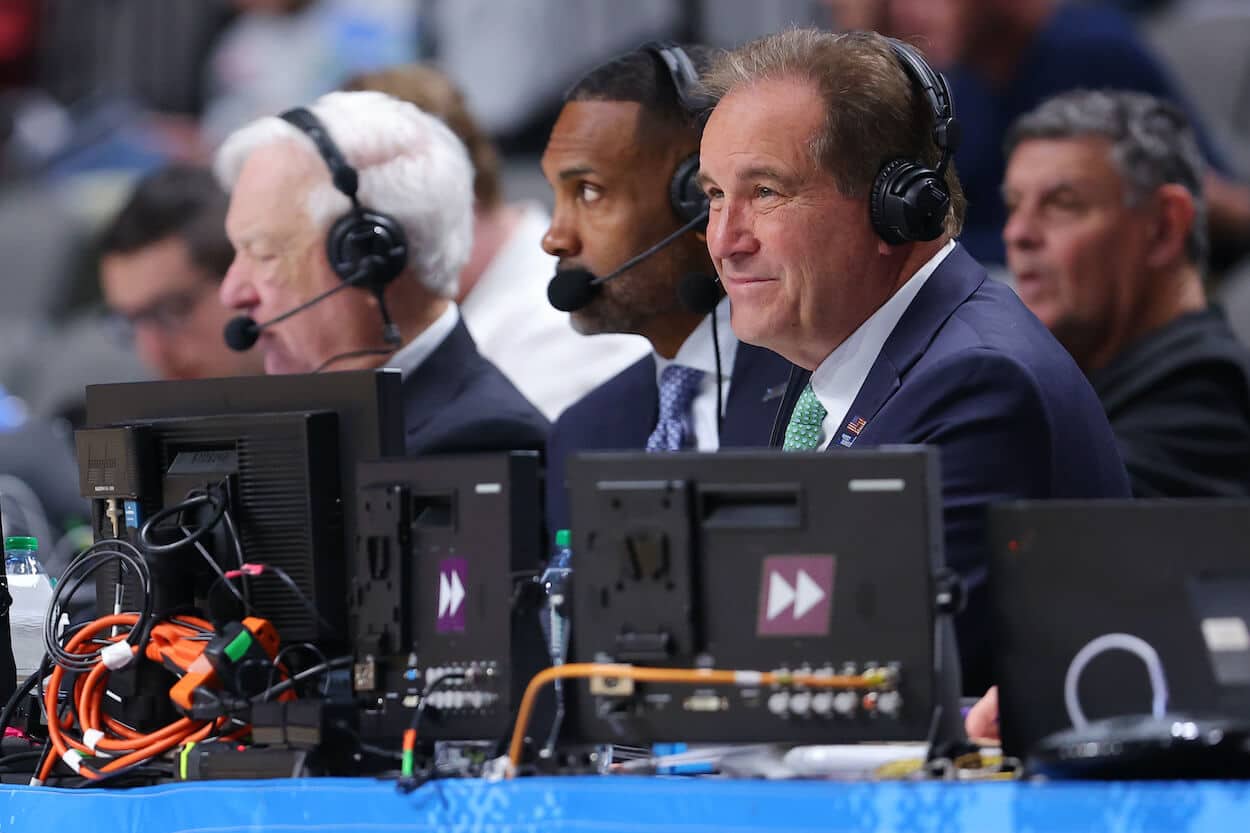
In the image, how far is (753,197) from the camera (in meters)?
2.06

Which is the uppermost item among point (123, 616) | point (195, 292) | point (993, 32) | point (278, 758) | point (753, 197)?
point (993, 32)

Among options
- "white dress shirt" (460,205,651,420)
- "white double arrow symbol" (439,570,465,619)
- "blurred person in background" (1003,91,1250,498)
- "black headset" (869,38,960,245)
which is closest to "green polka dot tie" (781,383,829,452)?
"black headset" (869,38,960,245)

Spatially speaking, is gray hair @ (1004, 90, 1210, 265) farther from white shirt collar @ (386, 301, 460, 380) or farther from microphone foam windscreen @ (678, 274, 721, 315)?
white shirt collar @ (386, 301, 460, 380)

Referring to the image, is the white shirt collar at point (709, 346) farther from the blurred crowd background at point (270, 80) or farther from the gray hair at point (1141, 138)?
the blurred crowd background at point (270, 80)

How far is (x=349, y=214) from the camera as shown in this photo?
279 centimetres

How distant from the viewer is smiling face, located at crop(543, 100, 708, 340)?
8.30 feet

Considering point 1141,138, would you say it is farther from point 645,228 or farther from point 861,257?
point 861,257

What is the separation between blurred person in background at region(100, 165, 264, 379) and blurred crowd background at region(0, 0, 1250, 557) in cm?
31

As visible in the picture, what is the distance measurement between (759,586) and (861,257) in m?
0.64

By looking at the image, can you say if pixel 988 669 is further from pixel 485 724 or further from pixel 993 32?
pixel 993 32

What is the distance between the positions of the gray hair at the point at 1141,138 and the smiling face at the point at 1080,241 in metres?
0.02

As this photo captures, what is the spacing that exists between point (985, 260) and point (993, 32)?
68 centimetres

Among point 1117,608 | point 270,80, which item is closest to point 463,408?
point 1117,608

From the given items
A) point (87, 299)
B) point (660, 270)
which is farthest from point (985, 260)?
point (87, 299)
